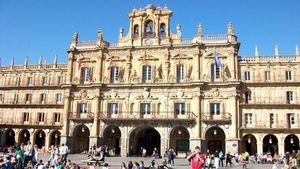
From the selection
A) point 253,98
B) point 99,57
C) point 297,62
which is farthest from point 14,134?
point 297,62

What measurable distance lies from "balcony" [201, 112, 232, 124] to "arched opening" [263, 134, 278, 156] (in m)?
6.59

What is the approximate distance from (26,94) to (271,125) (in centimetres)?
3971

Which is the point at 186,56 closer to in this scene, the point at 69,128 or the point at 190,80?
the point at 190,80

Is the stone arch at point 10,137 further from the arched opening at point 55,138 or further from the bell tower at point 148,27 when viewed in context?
the bell tower at point 148,27

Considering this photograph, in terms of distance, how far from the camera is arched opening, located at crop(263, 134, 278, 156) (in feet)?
156

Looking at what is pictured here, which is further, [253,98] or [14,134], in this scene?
[14,134]

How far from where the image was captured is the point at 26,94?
2339 inches

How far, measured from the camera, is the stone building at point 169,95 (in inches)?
1832

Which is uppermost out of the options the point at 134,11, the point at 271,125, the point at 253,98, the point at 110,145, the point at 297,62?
the point at 134,11

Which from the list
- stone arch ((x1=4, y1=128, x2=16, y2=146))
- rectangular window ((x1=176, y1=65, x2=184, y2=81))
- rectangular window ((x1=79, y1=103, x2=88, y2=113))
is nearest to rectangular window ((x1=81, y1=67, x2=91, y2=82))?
rectangular window ((x1=79, y1=103, x2=88, y2=113))

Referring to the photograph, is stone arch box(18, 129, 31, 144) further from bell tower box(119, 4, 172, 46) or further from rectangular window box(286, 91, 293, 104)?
rectangular window box(286, 91, 293, 104)

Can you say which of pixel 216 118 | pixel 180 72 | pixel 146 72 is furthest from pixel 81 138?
pixel 216 118

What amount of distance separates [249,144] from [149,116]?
14.5 meters

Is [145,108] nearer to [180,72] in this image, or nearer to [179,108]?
[179,108]
